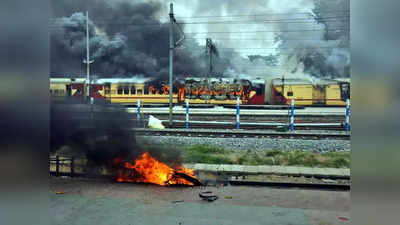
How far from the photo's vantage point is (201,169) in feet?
22.6

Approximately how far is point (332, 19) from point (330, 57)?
20.3 feet

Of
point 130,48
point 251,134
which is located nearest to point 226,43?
point 130,48

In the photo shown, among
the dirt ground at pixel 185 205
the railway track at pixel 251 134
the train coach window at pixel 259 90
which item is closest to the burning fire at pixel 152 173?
the dirt ground at pixel 185 205

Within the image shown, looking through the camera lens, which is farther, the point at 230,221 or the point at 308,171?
the point at 308,171

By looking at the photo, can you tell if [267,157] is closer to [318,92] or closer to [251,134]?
[251,134]

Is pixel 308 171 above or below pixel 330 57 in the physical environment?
below

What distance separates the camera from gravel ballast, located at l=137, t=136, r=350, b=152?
9320 mm

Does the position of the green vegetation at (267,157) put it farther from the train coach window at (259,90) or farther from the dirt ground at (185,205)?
the train coach window at (259,90)

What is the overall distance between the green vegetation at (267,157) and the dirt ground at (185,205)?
1683mm

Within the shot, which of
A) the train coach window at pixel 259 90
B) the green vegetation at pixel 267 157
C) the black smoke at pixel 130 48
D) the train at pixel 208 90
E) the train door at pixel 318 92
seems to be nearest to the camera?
the green vegetation at pixel 267 157

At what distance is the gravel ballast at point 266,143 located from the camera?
932 cm

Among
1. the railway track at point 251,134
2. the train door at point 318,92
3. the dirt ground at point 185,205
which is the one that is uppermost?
the train door at point 318,92
